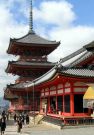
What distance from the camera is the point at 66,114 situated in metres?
36.7

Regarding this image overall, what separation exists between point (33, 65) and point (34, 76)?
2532 mm

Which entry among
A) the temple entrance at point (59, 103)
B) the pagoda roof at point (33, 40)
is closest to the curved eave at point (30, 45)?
the pagoda roof at point (33, 40)

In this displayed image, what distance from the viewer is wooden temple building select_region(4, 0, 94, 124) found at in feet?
Result: 116

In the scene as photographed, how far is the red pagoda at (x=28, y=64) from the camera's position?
59.9 metres

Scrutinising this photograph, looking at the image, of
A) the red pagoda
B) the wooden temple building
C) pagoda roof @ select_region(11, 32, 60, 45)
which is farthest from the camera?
pagoda roof @ select_region(11, 32, 60, 45)

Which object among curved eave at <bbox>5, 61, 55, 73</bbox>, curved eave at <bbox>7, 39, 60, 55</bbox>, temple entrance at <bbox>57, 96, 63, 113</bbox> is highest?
curved eave at <bbox>7, 39, 60, 55</bbox>

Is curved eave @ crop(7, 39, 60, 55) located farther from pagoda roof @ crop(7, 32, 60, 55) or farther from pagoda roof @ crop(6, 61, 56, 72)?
pagoda roof @ crop(6, 61, 56, 72)

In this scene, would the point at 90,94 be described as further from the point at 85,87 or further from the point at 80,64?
the point at 80,64

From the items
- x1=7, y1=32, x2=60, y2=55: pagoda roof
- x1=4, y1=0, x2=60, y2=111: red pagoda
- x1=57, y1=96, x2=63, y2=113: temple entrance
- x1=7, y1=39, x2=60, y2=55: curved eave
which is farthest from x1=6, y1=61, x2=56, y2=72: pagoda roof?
x1=57, y1=96, x2=63, y2=113: temple entrance

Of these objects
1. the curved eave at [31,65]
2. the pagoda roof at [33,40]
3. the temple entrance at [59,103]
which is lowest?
the temple entrance at [59,103]

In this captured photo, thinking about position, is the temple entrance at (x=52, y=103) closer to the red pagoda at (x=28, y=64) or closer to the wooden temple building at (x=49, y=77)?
the wooden temple building at (x=49, y=77)

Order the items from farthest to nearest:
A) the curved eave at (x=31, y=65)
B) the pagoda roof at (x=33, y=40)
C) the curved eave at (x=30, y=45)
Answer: the pagoda roof at (x=33, y=40), the curved eave at (x=30, y=45), the curved eave at (x=31, y=65)

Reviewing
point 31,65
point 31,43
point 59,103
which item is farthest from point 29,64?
point 59,103

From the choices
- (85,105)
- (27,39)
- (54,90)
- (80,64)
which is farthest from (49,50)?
(85,105)
